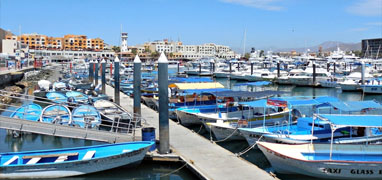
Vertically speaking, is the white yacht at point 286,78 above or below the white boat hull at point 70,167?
above

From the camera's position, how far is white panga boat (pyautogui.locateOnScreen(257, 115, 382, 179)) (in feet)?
49.9

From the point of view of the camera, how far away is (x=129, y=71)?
77.4 meters

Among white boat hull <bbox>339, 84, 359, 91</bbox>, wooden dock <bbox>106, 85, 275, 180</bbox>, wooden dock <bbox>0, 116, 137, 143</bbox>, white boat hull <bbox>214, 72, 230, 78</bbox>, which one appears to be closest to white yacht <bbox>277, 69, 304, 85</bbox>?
white boat hull <bbox>339, 84, 359, 91</bbox>

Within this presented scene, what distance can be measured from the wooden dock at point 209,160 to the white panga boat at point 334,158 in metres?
1.64

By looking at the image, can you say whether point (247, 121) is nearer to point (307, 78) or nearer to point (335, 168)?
point (335, 168)

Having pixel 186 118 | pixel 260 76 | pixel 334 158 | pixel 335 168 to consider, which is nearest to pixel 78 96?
pixel 186 118

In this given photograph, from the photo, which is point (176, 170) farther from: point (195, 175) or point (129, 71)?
point (129, 71)

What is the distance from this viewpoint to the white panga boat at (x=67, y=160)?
49.5 feet

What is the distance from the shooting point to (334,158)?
15945 mm

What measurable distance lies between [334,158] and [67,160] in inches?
453

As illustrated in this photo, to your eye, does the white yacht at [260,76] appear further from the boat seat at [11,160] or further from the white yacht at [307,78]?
the boat seat at [11,160]

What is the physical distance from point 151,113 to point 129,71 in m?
49.5

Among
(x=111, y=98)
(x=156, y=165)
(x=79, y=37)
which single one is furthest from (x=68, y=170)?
(x=79, y=37)

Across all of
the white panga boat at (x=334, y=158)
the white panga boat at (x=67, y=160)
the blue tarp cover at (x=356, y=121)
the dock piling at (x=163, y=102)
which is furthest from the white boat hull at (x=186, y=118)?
the blue tarp cover at (x=356, y=121)
